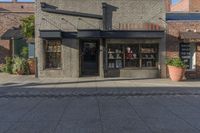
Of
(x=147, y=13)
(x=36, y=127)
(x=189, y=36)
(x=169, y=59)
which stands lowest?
(x=36, y=127)

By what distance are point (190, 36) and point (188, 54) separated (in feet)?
5.47

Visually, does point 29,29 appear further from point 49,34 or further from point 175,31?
point 175,31

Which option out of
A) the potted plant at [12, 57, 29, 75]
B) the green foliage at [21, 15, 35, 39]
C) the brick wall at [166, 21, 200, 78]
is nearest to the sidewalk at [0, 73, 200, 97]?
the brick wall at [166, 21, 200, 78]

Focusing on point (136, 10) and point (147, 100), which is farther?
point (136, 10)

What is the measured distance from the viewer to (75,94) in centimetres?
1538

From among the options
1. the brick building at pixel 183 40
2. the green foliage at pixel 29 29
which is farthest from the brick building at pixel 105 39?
the green foliage at pixel 29 29

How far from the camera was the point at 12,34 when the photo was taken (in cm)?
2708

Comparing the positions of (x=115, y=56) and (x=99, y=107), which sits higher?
(x=115, y=56)

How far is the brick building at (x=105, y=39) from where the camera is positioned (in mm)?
22375

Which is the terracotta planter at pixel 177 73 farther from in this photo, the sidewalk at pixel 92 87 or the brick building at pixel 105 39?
the brick building at pixel 105 39

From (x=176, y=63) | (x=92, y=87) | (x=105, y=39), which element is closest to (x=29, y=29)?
(x=105, y=39)

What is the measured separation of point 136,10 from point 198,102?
413 inches

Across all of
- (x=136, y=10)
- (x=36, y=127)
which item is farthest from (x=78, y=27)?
(x=36, y=127)

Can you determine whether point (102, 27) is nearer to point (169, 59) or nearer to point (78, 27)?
point (78, 27)
